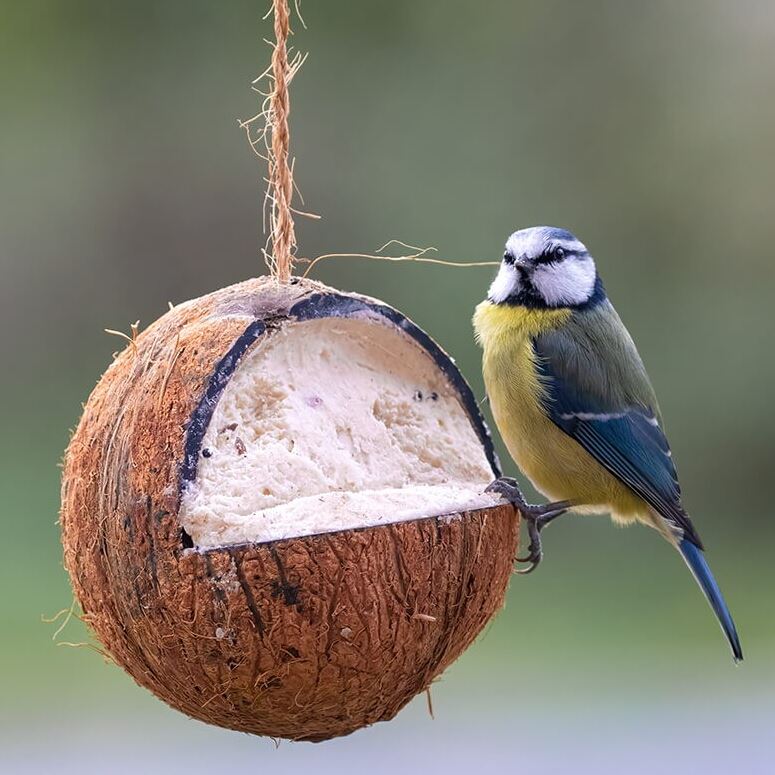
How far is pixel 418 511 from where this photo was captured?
8.68ft

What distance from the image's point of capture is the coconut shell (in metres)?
2.51

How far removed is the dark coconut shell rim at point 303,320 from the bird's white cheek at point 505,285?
0.60 meters

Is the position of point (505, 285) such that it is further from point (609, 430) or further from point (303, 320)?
point (303, 320)

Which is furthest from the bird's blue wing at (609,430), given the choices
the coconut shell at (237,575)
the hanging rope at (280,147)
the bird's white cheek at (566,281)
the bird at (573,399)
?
the hanging rope at (280,147)

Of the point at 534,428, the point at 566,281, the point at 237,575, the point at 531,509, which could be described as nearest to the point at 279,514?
the point at 237,575

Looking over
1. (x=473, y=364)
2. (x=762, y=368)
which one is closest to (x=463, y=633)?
(x=473, y=364)

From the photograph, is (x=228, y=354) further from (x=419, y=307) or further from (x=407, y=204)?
(x=407, y=204)

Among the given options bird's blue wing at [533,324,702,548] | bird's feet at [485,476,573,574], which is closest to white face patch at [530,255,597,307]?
bird's blue wing at [533,324,702,548]

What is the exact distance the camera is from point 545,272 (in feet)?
11.5

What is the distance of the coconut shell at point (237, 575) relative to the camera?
2.51 meters

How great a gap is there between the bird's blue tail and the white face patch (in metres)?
0.73

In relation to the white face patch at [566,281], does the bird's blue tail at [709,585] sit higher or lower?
lower

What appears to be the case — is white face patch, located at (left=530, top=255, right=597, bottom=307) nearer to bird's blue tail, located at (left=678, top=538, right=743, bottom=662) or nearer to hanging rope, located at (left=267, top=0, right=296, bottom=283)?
bird's blue tail, located at (left=678, top=538, right=743, bottom=662)

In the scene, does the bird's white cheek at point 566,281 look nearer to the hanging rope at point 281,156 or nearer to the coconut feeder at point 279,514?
the coconut feeder at point 279,514
